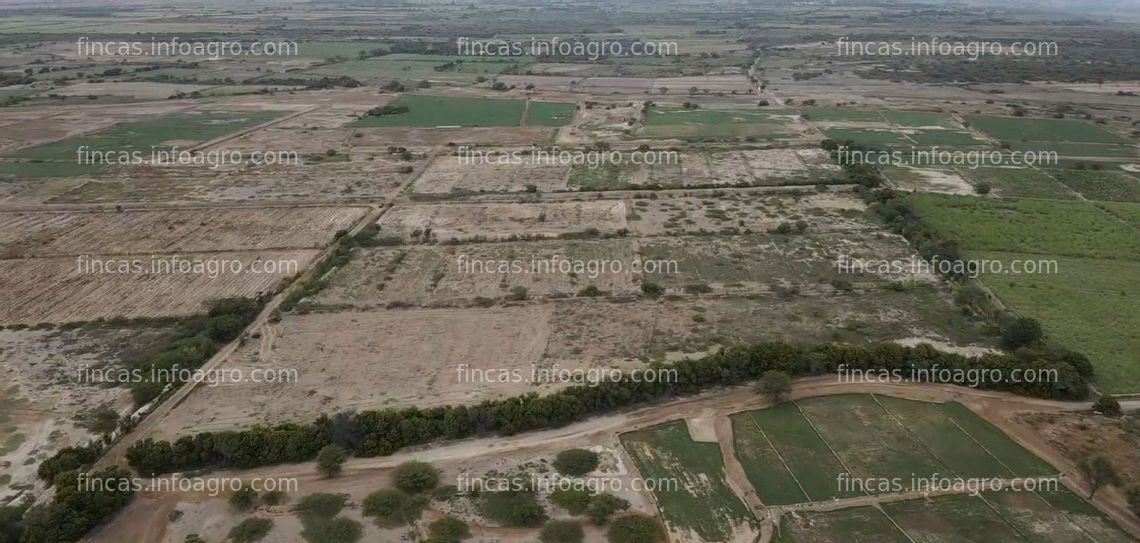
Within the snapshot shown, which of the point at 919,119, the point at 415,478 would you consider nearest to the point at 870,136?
the point at 919,119

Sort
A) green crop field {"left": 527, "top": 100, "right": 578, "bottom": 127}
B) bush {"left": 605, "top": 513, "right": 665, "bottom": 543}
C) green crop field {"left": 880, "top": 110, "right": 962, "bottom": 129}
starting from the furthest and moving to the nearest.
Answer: green crop field {"left": 527, "top": 100, "right": 578, "bottom": 127}
green crop field {"left": 880, "top": 110, "right": 962, "bottom": 129}
bush {"left": 605, "top": 513, "right": 665, "bottom": 543}

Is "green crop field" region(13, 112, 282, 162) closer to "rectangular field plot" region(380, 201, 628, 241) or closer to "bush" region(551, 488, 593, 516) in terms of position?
"rectangular field plot" region(380, 201, 628, 241)

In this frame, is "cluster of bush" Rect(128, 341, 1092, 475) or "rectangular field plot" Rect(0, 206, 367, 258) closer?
"cluster of bush" Rect(128, 341, 1092, 475)

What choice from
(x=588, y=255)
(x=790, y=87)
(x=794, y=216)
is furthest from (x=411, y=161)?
(x=790, y=87)

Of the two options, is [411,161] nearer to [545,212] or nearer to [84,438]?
[545,212]

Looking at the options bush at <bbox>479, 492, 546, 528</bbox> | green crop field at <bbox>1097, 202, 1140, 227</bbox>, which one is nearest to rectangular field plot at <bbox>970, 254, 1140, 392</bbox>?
green crop field at <bbox>1097, 202, 1140, 227</bbox>
